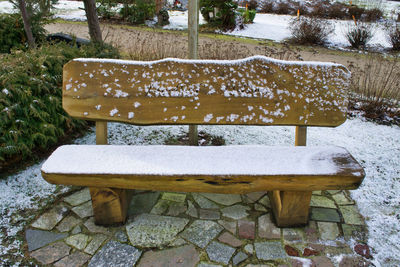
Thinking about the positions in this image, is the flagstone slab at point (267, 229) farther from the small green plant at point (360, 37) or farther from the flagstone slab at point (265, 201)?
the small green plant at point (360, 37)

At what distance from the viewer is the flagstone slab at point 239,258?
197 cm

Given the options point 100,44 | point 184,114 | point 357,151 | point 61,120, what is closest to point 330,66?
point 184,114

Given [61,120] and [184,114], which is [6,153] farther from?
[184,114]

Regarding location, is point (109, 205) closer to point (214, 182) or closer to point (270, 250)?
point (214, 182)

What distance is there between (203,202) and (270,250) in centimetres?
70

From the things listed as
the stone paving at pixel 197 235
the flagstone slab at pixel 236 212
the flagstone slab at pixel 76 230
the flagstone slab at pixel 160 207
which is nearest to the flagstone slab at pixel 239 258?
the stone paving at pixel 197 235

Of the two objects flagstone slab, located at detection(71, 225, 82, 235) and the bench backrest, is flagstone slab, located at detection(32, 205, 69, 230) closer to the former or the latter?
flagstone slab, located at detection(71, 225, 82, 235)

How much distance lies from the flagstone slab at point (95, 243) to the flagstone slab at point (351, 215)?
188 centimetres

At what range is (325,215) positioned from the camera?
2418 mm

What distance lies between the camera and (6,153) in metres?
2.68

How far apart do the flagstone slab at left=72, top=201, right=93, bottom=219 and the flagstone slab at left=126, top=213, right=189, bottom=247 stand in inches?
14.6

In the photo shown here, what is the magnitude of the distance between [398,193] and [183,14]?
50.9 feet

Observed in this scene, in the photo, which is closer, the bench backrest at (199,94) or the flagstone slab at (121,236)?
the flagstone slab at (121,236)

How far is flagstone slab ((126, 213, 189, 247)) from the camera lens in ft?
6.97
